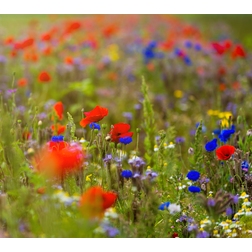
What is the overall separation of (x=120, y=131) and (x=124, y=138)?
0.17 ft

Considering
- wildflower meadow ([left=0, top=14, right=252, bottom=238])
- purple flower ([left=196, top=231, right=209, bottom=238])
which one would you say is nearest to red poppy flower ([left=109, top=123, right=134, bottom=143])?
wildflower meadow ([left=0, top=14, right=252, bottom=238])

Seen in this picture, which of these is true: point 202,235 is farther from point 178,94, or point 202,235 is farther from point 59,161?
point 178,94

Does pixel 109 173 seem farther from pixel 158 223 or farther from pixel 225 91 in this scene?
pixel 225 91

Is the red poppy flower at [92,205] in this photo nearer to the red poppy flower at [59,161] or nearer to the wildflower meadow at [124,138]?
the wildflower meadow at [124,138]

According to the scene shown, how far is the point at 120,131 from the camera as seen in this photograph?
166cm

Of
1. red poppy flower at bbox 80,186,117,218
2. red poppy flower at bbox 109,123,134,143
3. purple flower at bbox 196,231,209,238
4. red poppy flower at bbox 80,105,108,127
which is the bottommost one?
purple flower at bbox 196,231,209,238

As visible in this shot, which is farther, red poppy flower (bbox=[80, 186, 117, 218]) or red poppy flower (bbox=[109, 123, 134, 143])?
red poppy flower (bbox=[109, 123, 134, 143])

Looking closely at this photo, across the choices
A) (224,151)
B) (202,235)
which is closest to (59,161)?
(202,235)

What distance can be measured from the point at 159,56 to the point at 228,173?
3.42m

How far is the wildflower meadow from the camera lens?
1.38 metres

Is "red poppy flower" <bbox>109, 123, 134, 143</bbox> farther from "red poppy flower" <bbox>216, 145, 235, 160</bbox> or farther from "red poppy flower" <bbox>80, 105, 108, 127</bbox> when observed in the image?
"red poppy flower" <bbox>216, 145, 235, 160</bbox>
